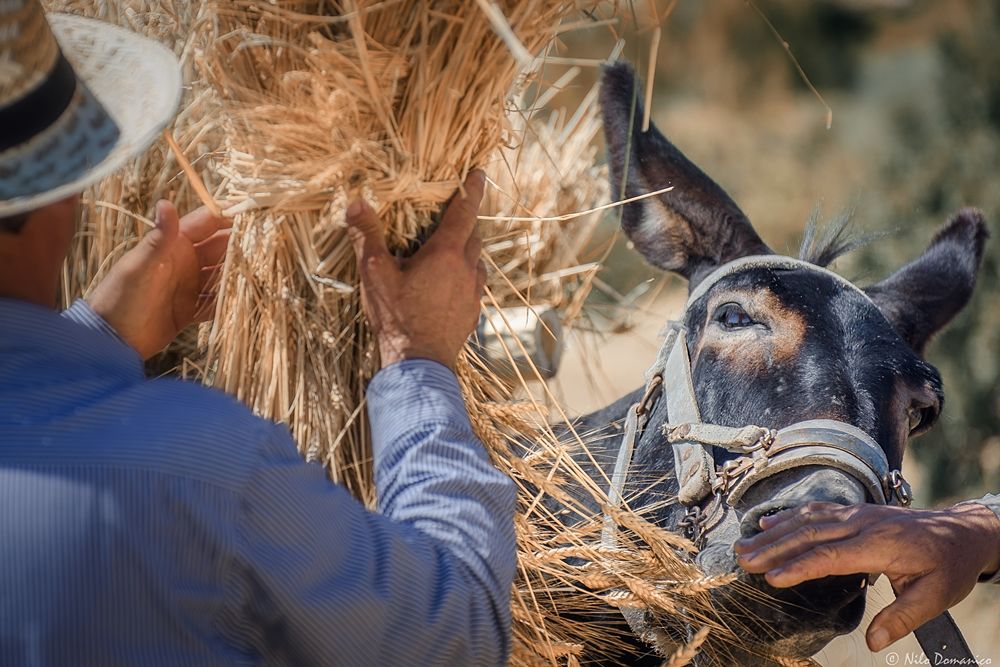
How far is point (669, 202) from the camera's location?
84.5 inches

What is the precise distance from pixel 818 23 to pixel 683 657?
15.0 meters

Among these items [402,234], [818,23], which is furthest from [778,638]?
[818,23]

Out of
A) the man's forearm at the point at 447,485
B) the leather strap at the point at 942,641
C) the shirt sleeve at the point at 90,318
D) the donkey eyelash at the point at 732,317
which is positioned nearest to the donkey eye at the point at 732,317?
the donkey eyelash at the point at 732,317

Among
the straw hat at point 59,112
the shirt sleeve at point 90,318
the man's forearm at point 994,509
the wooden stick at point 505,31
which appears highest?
the wooden stick at point 505,31

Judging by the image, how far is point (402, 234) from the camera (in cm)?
144

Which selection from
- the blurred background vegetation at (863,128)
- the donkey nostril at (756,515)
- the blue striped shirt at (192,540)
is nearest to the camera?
the blue striped shirt at (192,540)

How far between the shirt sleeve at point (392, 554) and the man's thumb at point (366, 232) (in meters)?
0.23

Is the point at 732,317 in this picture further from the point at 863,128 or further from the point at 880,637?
the point at 863,128

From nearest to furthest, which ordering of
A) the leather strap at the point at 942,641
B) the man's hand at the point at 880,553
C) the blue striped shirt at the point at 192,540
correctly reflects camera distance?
the blue striped shirt at the point at 192,540, the man's hand at the point at 880,553, the leather strap at the point at 942,641

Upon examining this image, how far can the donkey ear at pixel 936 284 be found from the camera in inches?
84.9

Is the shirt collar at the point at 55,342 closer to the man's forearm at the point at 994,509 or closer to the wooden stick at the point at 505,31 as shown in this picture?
the wooden stick at the point at 505,31

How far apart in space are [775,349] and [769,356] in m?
0.02

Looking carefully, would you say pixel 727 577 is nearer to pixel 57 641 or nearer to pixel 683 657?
pixel 683 657

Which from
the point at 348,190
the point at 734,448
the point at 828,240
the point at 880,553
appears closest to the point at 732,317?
the point at 734,448
